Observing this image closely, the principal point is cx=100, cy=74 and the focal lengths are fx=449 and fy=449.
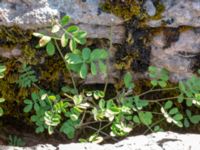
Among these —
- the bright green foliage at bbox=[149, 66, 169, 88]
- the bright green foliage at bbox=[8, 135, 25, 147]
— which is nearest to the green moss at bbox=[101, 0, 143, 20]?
the bright green foliage at bbox=[149, 66, 169, 88]

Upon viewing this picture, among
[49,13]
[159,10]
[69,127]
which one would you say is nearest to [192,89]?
[159,10]

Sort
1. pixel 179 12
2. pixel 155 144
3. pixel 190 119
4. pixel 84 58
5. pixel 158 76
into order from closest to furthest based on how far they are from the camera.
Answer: pixel 155 144 < pixel 84 58 < pixel 179 12 < pixel 158 76 < pixel 190 119

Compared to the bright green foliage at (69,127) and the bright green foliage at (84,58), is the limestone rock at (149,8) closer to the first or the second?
the bright green foliage at (84,58)

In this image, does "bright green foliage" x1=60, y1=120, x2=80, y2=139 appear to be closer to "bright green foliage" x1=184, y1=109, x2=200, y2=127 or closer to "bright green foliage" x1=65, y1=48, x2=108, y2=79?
"bright green foliage" x1=65, y1=48, x2=108, y2=79

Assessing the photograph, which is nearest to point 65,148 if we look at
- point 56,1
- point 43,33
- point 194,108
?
point 43,33

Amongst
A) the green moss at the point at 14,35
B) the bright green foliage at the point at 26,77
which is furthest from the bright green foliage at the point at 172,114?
the green moss at the point at 14,35

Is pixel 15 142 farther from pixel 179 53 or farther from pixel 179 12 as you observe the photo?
pixel 179 12
